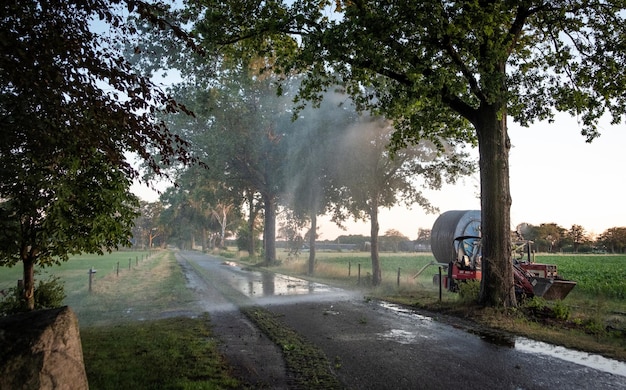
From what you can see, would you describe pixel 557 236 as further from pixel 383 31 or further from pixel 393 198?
pixel 383 31

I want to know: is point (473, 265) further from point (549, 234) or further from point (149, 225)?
point (149, 225)

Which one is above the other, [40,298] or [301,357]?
[40,298]

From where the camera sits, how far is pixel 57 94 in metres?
5.22

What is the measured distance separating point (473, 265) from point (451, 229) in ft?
17.5

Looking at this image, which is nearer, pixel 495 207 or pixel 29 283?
pixel 29 283

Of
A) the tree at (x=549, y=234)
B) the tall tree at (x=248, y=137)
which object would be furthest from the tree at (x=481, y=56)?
the tree at (x=549, y=234)

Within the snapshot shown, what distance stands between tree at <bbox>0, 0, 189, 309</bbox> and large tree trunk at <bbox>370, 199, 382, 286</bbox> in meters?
14.6

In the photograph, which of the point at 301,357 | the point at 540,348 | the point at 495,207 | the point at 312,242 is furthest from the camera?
the point at 312,242

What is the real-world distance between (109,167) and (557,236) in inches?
3440

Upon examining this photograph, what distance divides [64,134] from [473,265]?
13614 mm

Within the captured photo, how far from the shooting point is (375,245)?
68.9 ft

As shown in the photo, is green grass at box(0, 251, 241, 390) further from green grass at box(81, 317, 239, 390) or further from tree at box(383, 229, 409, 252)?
tree at box(383, 229, 409, 252)

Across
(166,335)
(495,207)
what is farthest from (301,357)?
(495,207)

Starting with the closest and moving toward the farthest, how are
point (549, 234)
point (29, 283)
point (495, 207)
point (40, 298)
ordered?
point (29, 283), point (40, 298), point (495, 207), point (549, 234)
